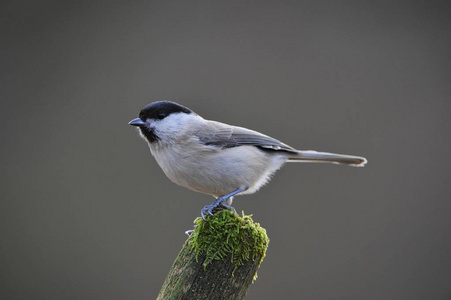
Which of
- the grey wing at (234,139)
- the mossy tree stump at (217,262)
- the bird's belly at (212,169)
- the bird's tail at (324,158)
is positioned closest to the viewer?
the mossy tree stump at (217,262)

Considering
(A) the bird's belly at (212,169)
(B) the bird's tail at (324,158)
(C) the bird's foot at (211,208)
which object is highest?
(B) the bird's tail at (324,158)

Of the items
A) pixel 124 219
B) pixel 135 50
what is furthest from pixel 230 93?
pixel 124 219

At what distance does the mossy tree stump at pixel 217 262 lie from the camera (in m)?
1.82

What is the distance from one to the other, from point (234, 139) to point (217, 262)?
121 cm

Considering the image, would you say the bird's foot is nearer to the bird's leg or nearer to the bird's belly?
the bird's leg

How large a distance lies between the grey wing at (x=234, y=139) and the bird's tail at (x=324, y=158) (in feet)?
0.40

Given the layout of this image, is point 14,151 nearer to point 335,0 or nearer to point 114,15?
point 114,15

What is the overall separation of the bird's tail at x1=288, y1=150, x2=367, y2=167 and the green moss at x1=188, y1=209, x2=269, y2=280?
120 cm

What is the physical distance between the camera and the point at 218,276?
183cm

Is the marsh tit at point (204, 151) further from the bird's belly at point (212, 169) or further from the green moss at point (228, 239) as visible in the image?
the green moss at point (228, 239)

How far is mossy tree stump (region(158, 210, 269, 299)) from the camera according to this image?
1.82 meters

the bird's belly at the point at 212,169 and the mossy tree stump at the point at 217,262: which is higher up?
the bird's belly at the point at 212,169

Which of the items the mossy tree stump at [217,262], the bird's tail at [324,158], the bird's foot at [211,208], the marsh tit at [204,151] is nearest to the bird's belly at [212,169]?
the marsh tit at [204,151]

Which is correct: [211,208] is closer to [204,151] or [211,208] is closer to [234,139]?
[204,151]
